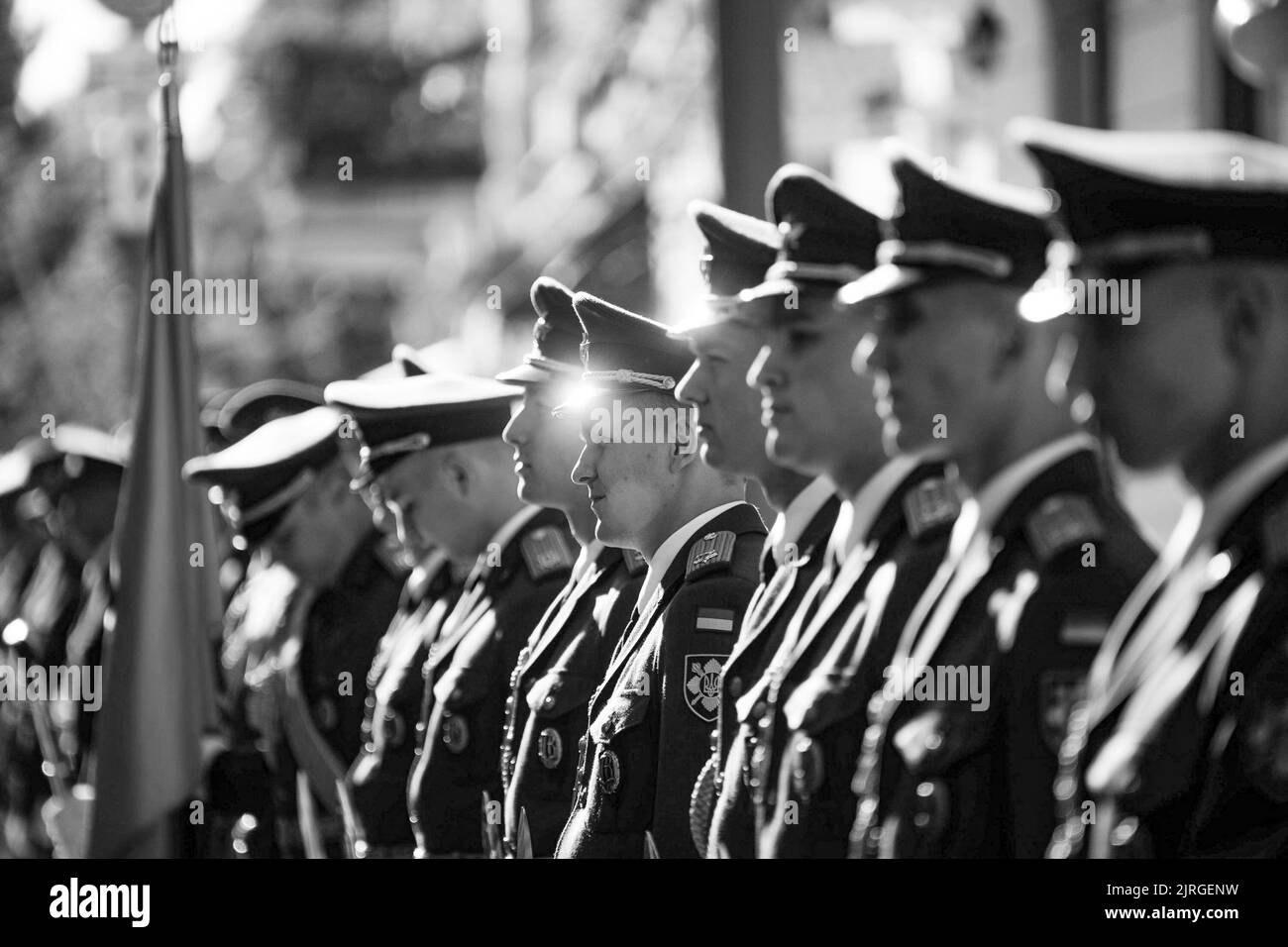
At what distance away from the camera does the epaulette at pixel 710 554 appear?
4367 mm

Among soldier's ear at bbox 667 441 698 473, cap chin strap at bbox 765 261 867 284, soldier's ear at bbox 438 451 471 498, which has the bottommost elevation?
soldier's ear at bbox 667 441 698 473

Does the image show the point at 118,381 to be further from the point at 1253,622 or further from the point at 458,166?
the point at 458,166

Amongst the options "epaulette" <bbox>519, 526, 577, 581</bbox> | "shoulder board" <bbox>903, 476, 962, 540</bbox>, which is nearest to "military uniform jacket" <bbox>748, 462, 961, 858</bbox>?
"shoulder board" <bbox>903, 476, 962, 540</bbox>

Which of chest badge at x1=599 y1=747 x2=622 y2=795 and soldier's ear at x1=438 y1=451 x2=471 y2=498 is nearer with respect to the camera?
chest badge at x1=599 y1=747 x2=622 y2=795

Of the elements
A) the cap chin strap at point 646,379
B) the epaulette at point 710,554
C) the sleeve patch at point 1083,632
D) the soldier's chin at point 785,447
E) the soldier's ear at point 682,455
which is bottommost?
the sleeve patch at point 1083,632

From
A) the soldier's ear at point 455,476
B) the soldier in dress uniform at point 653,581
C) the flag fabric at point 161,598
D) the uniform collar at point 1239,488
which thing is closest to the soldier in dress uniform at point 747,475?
the soldier in dress uniform at point 653,581

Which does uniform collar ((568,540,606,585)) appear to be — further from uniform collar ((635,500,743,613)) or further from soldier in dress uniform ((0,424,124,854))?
soldier in dress uniform ((0,424,124,854))

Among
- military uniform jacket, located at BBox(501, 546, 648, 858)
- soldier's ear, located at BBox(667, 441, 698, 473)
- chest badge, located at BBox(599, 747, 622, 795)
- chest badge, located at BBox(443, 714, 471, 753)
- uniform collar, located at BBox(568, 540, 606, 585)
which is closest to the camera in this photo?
chest badge, located at BBox(599, 747, 622, 795)

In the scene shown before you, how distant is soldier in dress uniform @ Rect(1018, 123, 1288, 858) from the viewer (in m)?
2.83

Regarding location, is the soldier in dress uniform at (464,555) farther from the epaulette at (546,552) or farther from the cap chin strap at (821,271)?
the cap chin strap at (821,271)

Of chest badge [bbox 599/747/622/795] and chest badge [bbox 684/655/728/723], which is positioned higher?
chest badge [bbox 684/655/728/723]

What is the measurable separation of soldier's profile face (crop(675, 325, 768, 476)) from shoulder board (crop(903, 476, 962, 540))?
1.74ft

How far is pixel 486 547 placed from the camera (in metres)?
5.78
